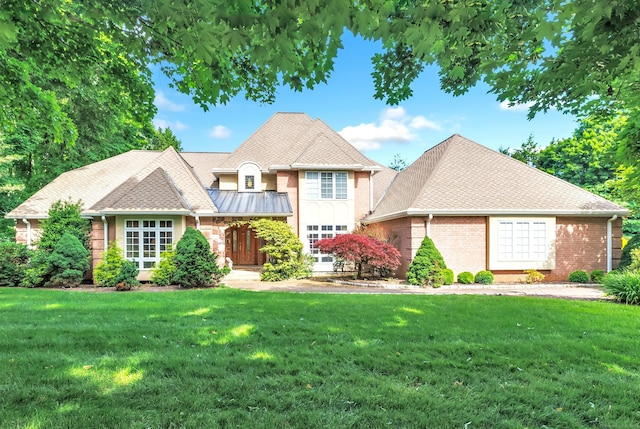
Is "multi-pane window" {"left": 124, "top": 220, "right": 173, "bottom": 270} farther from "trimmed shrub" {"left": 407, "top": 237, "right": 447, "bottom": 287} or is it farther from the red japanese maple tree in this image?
"trimmed shrub" {"left": 407, "top": 237, "right": 447, "bottom": 287}

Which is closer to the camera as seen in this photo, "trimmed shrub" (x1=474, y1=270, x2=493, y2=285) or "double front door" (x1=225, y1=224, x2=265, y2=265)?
"trimmed shrub" (x1=474, y1=270, x2=493, y2=285)

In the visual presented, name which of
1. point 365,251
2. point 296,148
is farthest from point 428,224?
point 296,148

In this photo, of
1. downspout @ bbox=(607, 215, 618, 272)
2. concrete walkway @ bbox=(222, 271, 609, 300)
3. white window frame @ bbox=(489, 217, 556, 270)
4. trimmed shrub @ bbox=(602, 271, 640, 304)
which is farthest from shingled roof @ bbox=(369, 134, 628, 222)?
trimmed shrub @ bbox=(602, 271, 640, 304)

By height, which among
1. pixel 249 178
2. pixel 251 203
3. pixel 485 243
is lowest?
pixel 485 243

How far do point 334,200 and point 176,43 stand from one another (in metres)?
14.5

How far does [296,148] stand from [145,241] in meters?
9.98

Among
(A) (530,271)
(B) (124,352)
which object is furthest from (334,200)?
(B) (124,352)

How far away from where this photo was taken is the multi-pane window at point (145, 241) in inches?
561

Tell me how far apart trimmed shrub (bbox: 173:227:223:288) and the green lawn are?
5281 mm

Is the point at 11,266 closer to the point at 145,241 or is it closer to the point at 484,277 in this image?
the point at 145,241

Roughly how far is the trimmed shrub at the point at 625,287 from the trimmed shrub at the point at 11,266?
67.1ft

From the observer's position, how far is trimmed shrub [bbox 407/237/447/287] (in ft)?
43.4

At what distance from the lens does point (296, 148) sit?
20562 mm

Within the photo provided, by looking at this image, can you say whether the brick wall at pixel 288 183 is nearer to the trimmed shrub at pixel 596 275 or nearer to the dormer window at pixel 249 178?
the dormer window at pixel 249 178
